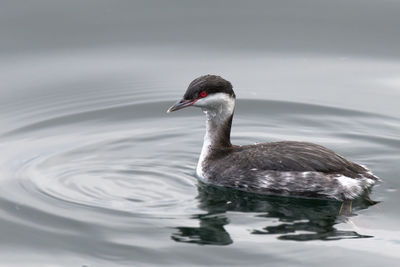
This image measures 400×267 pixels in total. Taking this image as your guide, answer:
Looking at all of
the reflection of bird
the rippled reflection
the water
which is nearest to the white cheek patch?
the reflection of bird

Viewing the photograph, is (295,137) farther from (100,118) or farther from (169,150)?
(100,118)

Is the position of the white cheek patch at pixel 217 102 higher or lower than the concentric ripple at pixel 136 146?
higher

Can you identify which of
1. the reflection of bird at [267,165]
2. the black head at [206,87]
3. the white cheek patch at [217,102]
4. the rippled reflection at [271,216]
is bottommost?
the rippled reflection at [271,216]


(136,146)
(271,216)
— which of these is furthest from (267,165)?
(136,146)

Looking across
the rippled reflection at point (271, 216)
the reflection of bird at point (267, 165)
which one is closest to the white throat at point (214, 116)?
the reflection of bird at point (267, 165)

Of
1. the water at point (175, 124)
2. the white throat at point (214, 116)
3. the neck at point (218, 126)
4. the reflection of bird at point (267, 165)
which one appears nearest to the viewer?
the water at point (175, 124)

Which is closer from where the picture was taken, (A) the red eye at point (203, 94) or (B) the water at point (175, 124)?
(B) the water at point (175, 124)

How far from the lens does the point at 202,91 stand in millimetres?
10539

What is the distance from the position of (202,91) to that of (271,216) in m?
1.80

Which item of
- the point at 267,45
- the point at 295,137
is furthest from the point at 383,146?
the point at 267,45

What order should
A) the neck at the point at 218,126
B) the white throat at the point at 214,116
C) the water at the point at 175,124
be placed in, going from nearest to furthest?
the water at the point at 175,124, the white throat at the point at 214,116, the neck at the point at 218,126

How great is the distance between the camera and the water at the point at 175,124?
8828 millimetres

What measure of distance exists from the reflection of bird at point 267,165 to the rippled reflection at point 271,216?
0.12m

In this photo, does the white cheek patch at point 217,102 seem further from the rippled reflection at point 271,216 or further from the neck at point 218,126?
the rippled reflection at point 271,216
